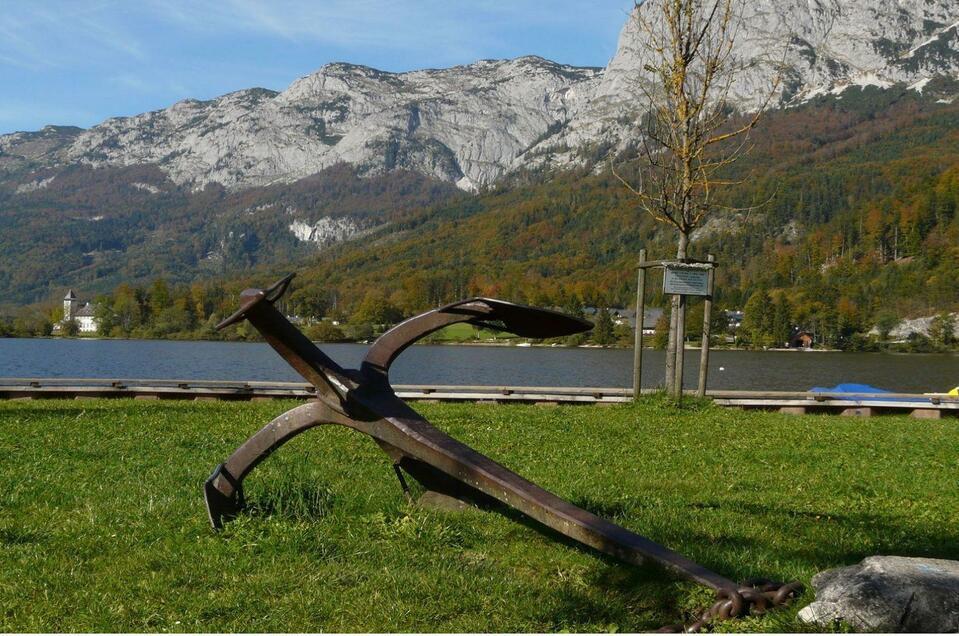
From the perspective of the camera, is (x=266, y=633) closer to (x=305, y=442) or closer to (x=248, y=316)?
(x=248, y=316)

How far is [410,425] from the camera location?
219 inches

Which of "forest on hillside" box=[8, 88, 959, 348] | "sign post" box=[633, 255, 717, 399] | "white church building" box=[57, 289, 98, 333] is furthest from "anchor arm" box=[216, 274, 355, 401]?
"white church building" box=[57, 289, 98, 333]

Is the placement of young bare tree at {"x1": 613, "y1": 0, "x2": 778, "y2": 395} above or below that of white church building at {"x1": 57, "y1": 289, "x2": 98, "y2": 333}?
above

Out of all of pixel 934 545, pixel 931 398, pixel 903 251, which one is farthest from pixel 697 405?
pixel 903 251

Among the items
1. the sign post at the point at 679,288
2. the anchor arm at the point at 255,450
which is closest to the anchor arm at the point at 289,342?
the anchor arm at the point at 255,450

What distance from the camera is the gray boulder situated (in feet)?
13.0

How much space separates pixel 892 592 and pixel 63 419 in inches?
516

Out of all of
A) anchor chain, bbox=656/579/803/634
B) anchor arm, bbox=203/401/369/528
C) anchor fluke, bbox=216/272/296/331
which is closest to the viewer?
anchor chain, bbox=656/579/803/634

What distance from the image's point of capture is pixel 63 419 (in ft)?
45.7

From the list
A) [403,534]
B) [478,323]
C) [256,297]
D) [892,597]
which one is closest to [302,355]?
[256,297]

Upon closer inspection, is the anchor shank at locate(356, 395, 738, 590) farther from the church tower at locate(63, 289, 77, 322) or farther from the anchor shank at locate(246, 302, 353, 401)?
the church tower at locate(63, 289, 77, 322)

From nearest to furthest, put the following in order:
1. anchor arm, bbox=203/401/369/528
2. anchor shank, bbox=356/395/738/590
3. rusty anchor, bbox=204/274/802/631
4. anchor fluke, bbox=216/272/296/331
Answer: anchor shank, bbox=356/395/738/590, rusty anchor, bbox=204/274/802/631, anchor fluke, bbox=216/272/296/331, anchor arm, bbox=203/401/369/528

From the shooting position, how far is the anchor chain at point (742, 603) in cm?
439

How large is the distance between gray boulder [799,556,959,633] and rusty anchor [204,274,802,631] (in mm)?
298
